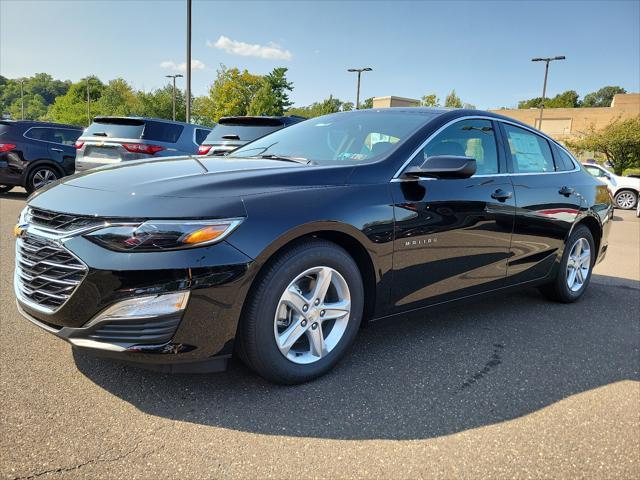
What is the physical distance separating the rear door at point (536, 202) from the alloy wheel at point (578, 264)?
0.38 m

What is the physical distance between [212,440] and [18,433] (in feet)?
2.72

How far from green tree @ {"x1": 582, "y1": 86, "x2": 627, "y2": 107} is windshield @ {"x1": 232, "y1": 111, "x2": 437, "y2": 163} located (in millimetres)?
138241

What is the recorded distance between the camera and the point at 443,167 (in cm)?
297

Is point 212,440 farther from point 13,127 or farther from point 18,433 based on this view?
point 13,127

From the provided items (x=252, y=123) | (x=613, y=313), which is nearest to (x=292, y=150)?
(x=613, y=313)

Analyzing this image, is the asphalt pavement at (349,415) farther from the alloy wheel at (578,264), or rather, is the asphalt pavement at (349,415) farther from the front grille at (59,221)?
the alloy wheel at (578,264)

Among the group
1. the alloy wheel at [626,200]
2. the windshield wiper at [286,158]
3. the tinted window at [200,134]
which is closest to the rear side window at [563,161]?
the windshield wiper at [286,158]

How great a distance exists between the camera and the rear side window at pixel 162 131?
8.76 meters

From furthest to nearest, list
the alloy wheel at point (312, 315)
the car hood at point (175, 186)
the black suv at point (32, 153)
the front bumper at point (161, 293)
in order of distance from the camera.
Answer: the black suv at point (32, 153)
the alloy wheel at point (312, 315)
the car hood at point (175, 186)
the front bumper at point (161, 293)

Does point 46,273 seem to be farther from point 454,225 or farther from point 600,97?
point 600,97

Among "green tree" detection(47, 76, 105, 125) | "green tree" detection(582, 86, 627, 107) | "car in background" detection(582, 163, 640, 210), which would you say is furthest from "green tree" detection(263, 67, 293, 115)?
"green tree" detection(582, 86, 627, 107)

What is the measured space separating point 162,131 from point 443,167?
286 inches

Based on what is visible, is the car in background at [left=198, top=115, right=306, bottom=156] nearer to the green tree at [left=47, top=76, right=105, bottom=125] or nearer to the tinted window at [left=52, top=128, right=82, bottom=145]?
Answer: the tinted window at [left=52, top=128, right=82, bottom=145]

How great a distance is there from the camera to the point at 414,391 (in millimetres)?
2766
